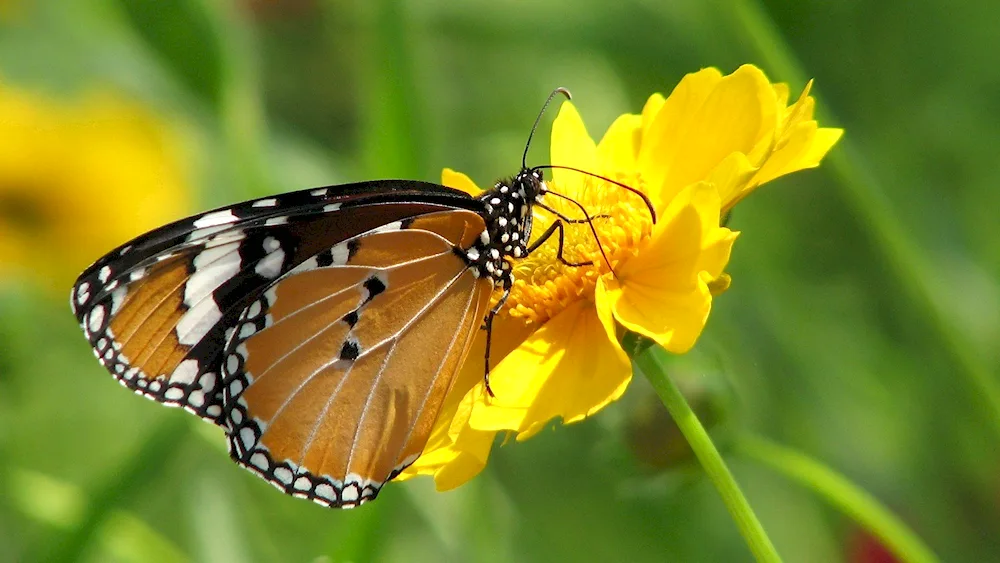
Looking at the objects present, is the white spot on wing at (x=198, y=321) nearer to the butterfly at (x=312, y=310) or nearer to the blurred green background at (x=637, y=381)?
the butterfly at (x=312, y=310)

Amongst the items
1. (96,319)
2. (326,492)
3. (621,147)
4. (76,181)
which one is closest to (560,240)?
(621,147)

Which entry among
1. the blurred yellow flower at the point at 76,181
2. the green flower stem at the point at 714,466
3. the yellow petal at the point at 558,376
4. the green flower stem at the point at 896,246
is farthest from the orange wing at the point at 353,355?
the blurred yellow flower at the point at 76,181

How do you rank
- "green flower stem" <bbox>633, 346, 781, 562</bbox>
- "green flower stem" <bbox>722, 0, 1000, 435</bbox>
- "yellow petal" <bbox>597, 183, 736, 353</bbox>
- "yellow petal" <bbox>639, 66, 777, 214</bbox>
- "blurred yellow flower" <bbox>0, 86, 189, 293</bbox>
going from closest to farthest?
"green flower stem" <bbox>633, 346, 781, 562</bbox> → "yellow petal" <bbox>597, 183, 736, 353</bbox> → "yellow petal" <bbox>639, 66, 777, 214</bbox> → "green flower stem" <bbox>722, 0, 1000, 435</bbox> → "blurred yellow flower" <bbox>0, 86, 189, 293</bbox>

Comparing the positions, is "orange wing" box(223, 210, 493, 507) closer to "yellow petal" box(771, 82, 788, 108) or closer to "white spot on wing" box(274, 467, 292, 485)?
"white spot on wing" box(274, 467, 292, 485)

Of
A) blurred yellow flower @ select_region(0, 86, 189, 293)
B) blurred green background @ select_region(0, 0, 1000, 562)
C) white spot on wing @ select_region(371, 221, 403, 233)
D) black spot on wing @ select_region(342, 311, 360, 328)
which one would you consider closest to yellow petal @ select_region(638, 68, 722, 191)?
blurred green background @ select_region(0, 0, 1000, 562)

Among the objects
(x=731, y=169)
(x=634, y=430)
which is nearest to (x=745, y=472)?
(x=634, y=430)

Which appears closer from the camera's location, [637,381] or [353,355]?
[353,355]

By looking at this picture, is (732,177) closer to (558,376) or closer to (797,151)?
(797,151)
